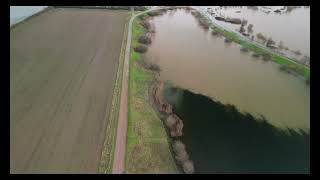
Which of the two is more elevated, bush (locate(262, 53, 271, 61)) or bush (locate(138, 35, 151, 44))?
bush (locate(138, 35, 151, 44))

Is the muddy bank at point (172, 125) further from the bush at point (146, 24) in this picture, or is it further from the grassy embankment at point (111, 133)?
the bush at point (146, 24)

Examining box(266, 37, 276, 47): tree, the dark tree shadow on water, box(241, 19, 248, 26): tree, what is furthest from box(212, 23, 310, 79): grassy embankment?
the dark tree shadow on water

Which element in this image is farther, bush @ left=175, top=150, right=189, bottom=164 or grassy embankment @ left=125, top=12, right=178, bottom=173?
bush @ left=175, top=150, right=189, bottom=164

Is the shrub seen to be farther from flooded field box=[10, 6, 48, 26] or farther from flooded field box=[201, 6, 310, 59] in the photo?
flooded field box=[10, 6, 48, 26]

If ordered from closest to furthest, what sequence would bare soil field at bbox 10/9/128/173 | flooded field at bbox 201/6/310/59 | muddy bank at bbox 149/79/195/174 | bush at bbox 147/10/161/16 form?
bare soil field at bbox 10/9/128/173 → muddy bank at bbox 149/79/195/174 → flooded field at bbox 201/6/310/59 → bush at bbox 147/10/161/16

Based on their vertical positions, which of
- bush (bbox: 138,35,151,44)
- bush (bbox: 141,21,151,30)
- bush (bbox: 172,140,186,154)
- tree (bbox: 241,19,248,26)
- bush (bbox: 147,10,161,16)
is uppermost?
bush (bbox: 147,10,161,16)

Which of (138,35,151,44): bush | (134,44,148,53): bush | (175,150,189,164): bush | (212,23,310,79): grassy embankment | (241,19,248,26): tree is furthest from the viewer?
(241,19,248,26): tree

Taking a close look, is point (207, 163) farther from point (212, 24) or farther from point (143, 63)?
point (212, 24)

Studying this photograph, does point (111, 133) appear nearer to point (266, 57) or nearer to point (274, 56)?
point (266, 57)

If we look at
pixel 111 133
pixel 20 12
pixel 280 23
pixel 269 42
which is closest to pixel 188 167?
pixel 111 133
